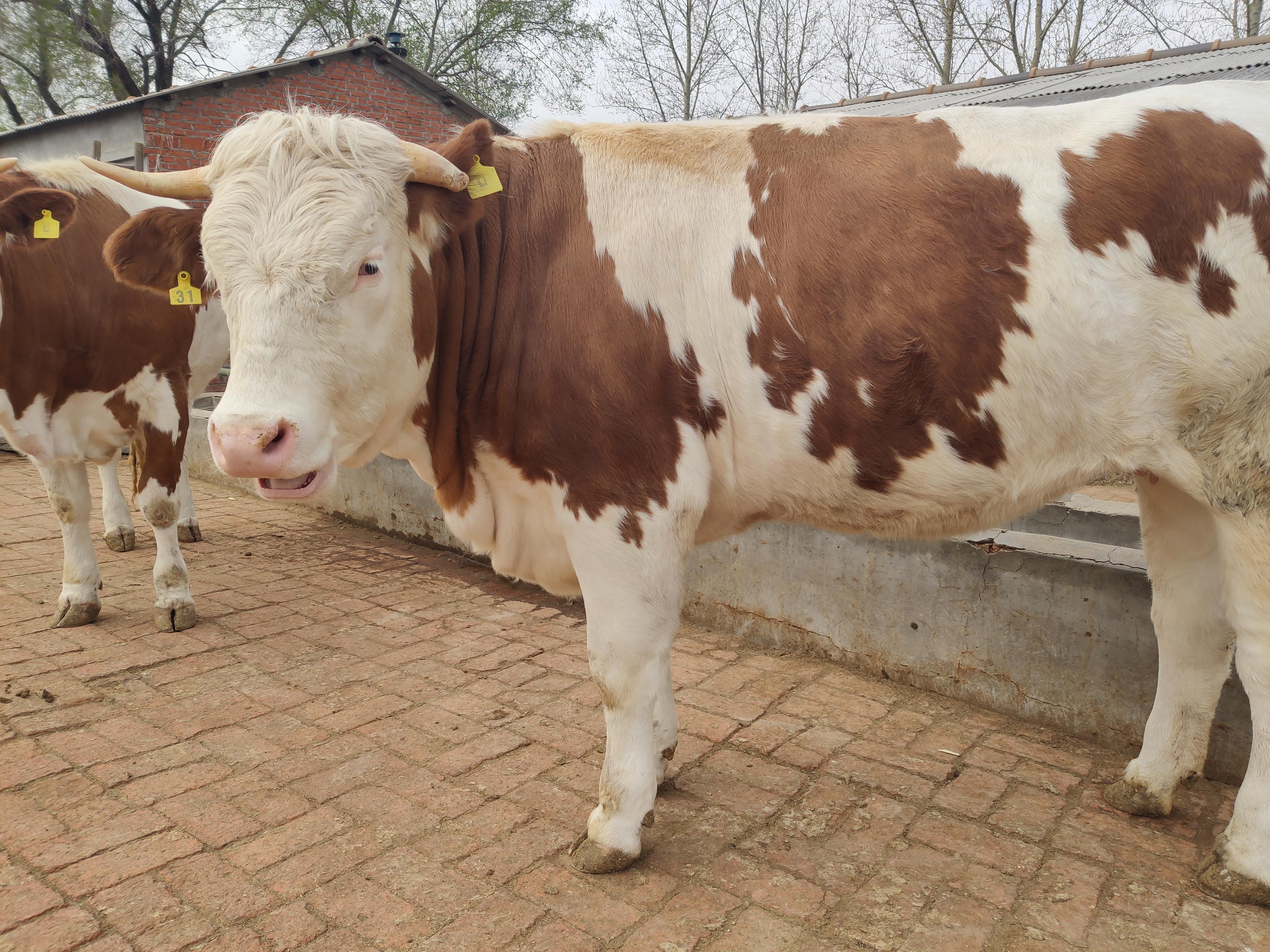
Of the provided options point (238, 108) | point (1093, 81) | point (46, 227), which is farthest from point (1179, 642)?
point (238, 108)

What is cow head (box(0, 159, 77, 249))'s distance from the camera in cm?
434

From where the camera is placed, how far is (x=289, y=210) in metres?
2.32

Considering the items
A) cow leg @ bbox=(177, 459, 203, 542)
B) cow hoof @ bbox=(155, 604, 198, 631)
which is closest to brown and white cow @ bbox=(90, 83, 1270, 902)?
cow hoof @ bbox=(155, 604, 198, 631)

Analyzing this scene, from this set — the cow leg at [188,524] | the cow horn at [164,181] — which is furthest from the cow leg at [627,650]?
the cow leg at [188,524]

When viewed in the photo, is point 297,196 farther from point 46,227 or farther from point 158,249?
point 46,227

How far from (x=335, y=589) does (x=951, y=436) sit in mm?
4275

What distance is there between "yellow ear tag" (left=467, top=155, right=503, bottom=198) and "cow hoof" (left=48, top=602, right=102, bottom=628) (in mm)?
3809

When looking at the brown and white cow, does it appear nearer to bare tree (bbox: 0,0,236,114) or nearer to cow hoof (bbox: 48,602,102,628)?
cow hoof (bbox: 48,602,102,628)

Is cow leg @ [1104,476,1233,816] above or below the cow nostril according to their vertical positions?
below

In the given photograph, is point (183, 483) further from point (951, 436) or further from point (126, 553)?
point (951, 436)

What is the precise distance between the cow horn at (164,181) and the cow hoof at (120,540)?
4450 millimetres

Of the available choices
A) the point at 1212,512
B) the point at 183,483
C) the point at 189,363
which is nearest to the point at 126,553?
the point at 183,483

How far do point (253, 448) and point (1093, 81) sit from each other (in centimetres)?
950

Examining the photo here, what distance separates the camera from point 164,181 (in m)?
2.67
